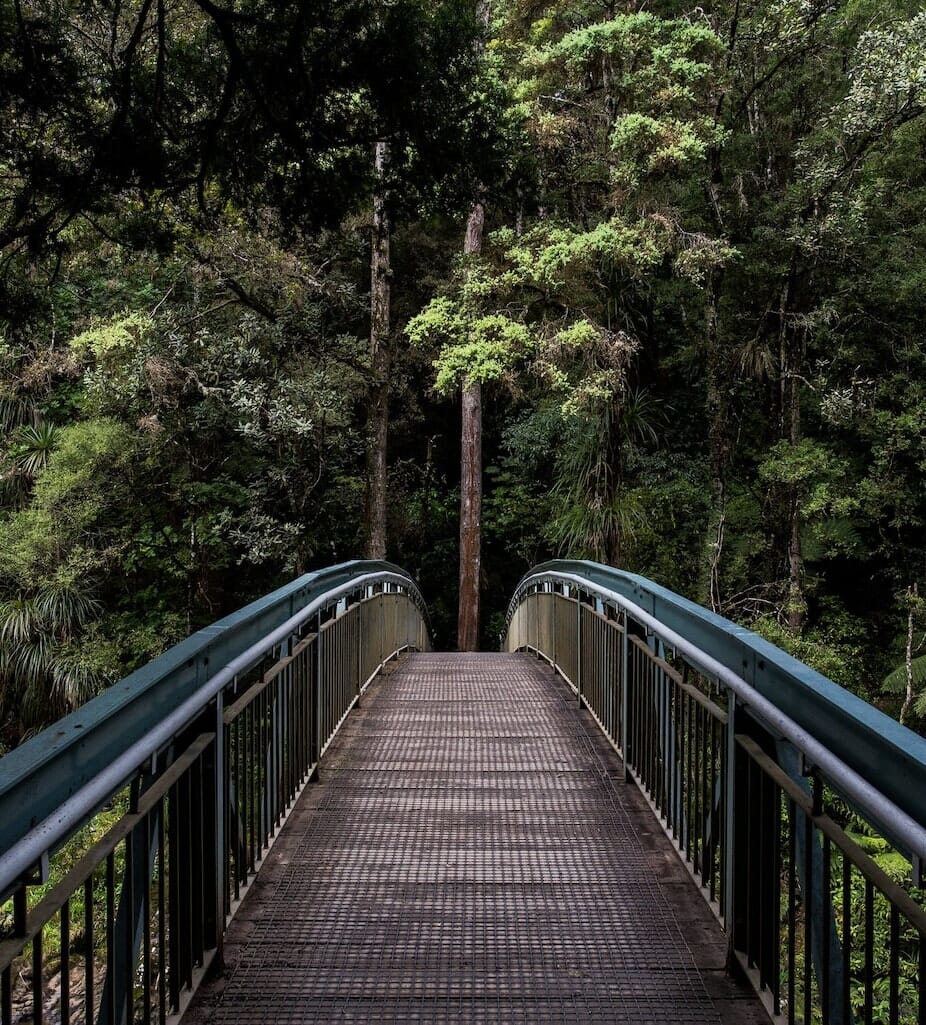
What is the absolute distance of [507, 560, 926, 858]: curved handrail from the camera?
2035 mm

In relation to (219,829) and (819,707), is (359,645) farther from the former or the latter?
(819,707)

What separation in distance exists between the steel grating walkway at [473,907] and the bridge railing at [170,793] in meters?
0.20

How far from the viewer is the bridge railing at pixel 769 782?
2.14 m

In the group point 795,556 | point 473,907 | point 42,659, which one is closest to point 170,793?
point 473,907

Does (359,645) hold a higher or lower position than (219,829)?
higher

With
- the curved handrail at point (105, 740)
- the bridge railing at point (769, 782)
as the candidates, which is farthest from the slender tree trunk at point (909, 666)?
the curved handrail at point (105, 740)

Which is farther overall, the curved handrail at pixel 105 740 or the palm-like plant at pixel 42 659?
the palm-like plant at pixel 42 659

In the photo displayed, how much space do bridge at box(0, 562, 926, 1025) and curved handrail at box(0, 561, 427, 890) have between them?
1cm

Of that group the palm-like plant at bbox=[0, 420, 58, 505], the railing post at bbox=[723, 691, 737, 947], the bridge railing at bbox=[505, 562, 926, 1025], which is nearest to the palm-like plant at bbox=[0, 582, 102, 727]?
the palm-like plant at bbox=[0, 420, 58, 505]

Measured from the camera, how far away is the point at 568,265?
47.3ft

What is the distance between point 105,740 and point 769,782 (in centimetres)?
206

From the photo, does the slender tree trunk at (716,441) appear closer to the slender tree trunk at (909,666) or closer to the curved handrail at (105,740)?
the slender tree trunk at (909,666)

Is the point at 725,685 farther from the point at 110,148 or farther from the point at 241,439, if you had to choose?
the point at 241,439

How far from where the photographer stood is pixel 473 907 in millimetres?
3857
